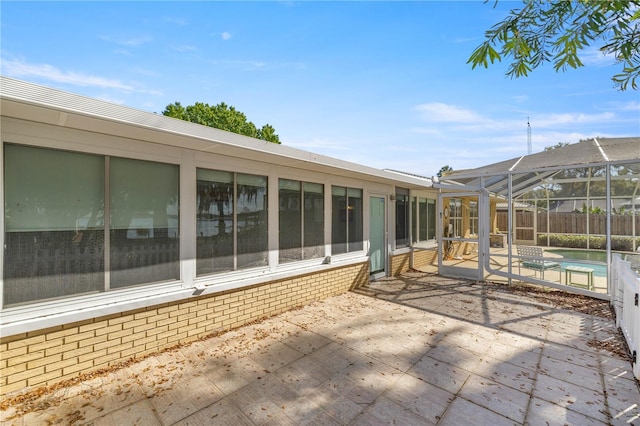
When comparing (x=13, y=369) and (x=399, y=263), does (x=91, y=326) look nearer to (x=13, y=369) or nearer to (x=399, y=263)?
(x=13, y=369)

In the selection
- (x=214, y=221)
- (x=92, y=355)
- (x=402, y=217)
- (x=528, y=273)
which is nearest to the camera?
(x=92, y=355)

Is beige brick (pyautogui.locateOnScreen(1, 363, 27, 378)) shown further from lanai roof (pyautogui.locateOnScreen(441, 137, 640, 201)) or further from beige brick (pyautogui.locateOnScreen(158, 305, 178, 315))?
lanai roof (pyautogui.locateOnScreen(441, 137, 640, 201))

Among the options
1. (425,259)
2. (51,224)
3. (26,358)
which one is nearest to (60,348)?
(26,358)

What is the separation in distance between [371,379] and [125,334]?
304 cm

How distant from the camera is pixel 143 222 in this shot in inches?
141

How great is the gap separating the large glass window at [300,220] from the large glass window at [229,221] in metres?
0.43

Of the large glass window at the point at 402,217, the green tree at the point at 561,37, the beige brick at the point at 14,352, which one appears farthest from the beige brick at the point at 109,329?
the large glass window at the point at 402,217

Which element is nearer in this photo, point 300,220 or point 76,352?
point 76,352

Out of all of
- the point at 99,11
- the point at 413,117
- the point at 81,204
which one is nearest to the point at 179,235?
the point at 81,204

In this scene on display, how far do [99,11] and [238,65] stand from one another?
343cm

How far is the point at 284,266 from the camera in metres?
5.28

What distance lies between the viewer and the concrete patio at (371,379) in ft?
8.21

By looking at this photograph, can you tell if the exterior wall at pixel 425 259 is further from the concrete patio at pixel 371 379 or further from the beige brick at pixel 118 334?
the beige brick at pixel 118 334

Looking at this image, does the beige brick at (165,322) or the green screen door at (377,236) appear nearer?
the beige brick at (165,322)
